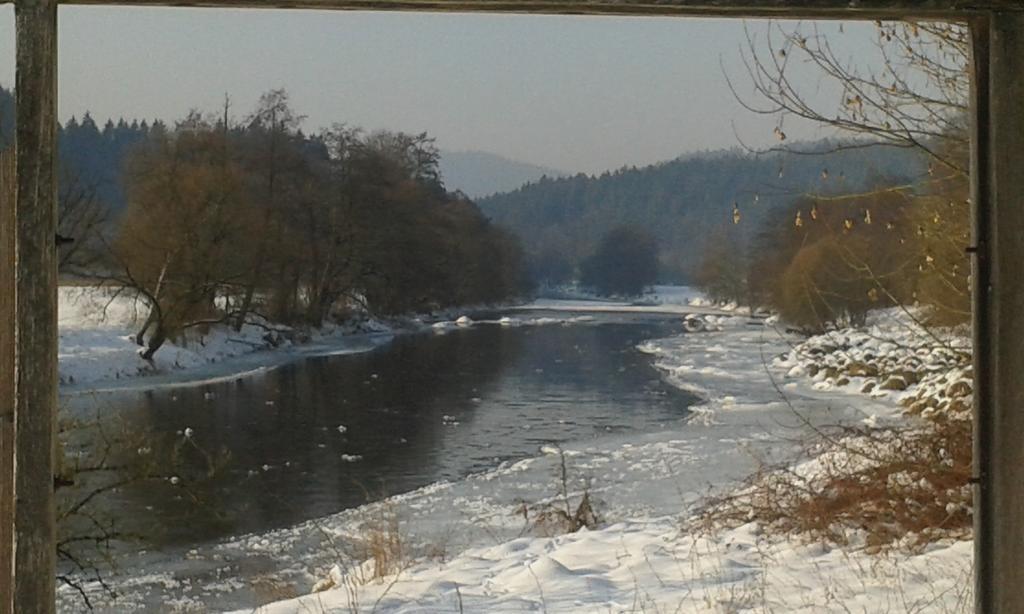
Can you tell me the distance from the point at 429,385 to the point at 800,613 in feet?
55.0

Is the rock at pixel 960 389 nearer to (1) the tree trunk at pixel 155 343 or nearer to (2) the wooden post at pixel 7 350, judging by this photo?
(2) the wooden post at pixel 7 350

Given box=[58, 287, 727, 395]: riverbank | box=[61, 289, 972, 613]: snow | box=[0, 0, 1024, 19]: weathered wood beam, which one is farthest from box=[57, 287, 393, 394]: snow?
box=[0, 0, 1024, 19]: weathered wood beam

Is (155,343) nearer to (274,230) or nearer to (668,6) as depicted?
(274,230)

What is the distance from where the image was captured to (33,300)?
1.69 metres

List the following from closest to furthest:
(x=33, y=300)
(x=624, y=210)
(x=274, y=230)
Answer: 1. (x=33, y=300)
2. (x=274, y=230)
3. (x=624, y=210)

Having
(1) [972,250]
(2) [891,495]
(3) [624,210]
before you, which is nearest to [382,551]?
(2) [891,495]

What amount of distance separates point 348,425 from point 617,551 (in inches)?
383

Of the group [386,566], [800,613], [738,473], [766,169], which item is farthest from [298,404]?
[800,613]

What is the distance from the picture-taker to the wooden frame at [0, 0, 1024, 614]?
1691mm

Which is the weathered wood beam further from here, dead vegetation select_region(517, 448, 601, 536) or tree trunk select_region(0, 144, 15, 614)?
dead vegetation select_region(517, 448, 601, 536)

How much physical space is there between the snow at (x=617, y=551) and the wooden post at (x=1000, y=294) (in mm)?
1703

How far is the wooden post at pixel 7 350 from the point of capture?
1711 mm

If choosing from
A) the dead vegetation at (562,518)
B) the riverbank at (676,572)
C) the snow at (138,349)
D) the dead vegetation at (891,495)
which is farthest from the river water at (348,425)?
the dead vegetation at (891,495)

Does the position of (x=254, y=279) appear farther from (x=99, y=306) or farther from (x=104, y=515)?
(x=104, y=515)
